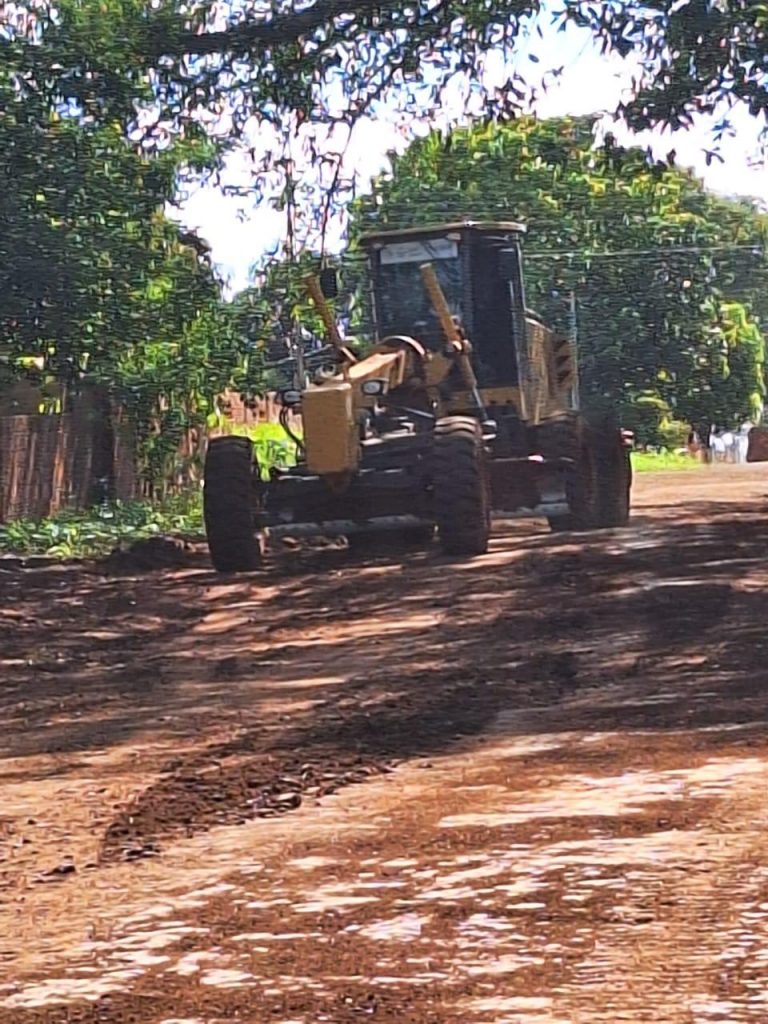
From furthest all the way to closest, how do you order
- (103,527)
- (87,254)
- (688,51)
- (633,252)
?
(633,252), (103,527), (87,254), (688,51)

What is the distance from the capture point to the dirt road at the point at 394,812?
5199 mm

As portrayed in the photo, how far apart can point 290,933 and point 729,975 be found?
4.21ft

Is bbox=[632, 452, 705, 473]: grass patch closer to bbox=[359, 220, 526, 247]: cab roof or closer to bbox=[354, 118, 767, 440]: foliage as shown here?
bbox=[354, 118, 767, 440]: foliage

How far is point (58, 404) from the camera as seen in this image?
2619 cm

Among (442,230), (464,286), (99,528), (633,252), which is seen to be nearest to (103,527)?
(99,528)

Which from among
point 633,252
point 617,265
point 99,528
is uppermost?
point 633,252

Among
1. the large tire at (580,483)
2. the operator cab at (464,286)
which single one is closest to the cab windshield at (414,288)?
the operator cab at (464,286)

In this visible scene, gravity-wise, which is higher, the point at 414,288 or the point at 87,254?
the point at 87,254

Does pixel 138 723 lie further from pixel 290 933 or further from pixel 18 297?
pixel 18 297

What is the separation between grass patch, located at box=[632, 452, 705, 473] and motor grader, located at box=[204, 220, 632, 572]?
1162 inches

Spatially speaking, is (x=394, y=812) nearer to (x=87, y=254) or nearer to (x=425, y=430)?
(x=425, y=430)

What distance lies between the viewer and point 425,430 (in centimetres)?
1870

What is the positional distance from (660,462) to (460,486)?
39.1 meters

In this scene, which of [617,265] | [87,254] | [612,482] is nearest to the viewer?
[612,482]
